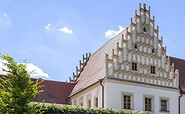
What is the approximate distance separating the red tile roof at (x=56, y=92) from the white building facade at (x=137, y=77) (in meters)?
2.79

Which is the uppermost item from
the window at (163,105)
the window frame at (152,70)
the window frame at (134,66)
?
the window frame at (134,66)

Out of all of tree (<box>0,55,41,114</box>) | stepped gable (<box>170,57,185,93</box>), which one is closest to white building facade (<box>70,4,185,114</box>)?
stepped gable (<box>170,57,185,93</box>)

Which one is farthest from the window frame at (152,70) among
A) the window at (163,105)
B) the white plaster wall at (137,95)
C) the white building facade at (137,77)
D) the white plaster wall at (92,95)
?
the white plaster wall at (92,95)

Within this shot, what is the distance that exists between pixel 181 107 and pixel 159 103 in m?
2.56

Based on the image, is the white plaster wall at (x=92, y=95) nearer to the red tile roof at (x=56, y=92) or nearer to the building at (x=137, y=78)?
the building at (x=137, y=78)

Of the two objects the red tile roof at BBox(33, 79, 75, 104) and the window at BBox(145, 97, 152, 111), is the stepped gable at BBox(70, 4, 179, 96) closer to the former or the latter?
the window at BBox(145, 97, 152, 111)

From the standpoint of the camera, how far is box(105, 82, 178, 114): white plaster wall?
28777 mm

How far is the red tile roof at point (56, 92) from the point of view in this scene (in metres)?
34.9

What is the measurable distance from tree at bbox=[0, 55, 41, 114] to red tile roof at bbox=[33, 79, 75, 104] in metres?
17.2

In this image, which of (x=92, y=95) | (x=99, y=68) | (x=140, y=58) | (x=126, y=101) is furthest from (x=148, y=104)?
(x=99, y=68)

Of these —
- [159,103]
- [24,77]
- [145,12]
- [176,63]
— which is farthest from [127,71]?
[24,77]

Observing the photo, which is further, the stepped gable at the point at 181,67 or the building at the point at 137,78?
the stepped gable at the point at 181,67

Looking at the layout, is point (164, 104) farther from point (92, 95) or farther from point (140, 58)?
point (92, 95)

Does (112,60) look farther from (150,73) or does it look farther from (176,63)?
(176,63)
